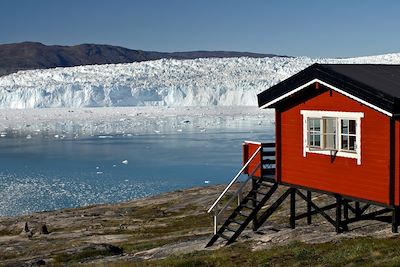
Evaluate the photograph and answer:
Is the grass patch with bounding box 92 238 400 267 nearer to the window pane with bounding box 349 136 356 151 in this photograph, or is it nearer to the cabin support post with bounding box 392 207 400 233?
the cabin support post with bounding box 392 207 400 233

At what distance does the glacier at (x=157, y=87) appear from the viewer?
6447 inches

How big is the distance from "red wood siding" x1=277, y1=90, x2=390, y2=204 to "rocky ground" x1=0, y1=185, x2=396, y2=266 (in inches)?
76.2

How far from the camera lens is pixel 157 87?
165 m

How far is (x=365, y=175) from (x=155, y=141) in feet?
282

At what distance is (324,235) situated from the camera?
21.8m

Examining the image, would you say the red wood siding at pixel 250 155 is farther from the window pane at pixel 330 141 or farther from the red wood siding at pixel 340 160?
the window pane at pixel 330 141

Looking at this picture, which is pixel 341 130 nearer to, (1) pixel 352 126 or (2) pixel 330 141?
(1) pixel 352 126

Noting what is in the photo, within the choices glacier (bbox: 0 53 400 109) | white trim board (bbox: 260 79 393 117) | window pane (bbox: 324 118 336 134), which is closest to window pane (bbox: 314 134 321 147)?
window pane (bbox: 324 118 336 134)

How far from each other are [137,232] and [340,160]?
738 inches

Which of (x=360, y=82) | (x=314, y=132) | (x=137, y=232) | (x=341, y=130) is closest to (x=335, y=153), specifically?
(x=341, y=130)

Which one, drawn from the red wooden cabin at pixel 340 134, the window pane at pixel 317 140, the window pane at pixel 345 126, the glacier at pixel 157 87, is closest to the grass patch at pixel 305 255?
the red wooden cabin at pixel 340 134

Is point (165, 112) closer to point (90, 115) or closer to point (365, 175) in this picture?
point (90, 115)

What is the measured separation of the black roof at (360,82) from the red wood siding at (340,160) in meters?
0.60

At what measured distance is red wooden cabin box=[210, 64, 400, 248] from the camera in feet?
60.2
